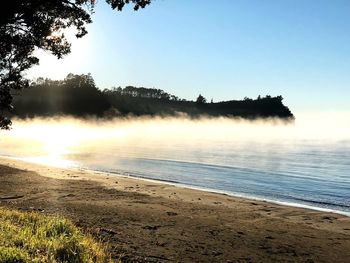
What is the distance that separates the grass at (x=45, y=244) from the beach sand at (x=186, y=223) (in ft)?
3.88

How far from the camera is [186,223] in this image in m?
16.8

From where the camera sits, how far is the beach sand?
12828 millimetres

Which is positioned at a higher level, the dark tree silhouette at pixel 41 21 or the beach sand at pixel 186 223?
the dark tree silhouette at pixel 41 21

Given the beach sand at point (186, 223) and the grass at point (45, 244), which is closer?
the grass at point (45, 244)

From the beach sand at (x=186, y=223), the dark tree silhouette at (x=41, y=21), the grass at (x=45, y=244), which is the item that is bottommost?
the beach sand at (x=186, y=223)

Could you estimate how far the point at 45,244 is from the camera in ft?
32.9

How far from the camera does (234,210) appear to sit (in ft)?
67.3

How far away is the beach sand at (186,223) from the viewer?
12.8 meters

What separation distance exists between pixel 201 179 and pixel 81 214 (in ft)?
64.1

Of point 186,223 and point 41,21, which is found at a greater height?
point 41,21

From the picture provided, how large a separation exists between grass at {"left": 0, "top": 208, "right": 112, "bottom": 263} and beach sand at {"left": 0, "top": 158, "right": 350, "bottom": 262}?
1.18 metres

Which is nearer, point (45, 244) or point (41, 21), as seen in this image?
point (45, 244)

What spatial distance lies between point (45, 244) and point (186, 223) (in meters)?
7.52

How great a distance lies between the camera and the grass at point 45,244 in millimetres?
8930
